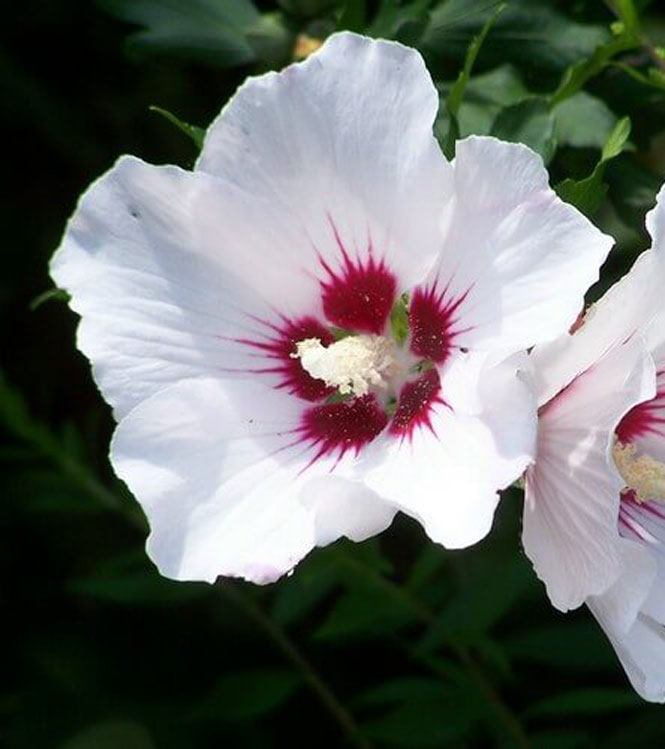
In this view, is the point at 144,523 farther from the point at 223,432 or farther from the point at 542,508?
the point at 542,508

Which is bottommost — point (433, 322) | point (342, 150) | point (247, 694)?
point (247, 694)

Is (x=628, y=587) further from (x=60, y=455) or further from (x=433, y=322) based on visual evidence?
(x=60, y=455)

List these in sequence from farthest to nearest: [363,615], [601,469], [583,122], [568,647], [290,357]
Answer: [568,647] → [363,615] → [583,122] → [290,357] → [601,469]

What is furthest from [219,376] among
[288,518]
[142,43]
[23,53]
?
[23,53]

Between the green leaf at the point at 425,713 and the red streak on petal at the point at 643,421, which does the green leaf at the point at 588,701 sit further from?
the red streak on petal at the point at 643,421

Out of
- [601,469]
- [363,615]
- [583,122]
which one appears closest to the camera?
[601,469]

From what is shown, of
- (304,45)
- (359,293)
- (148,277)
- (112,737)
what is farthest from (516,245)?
(112,737)
